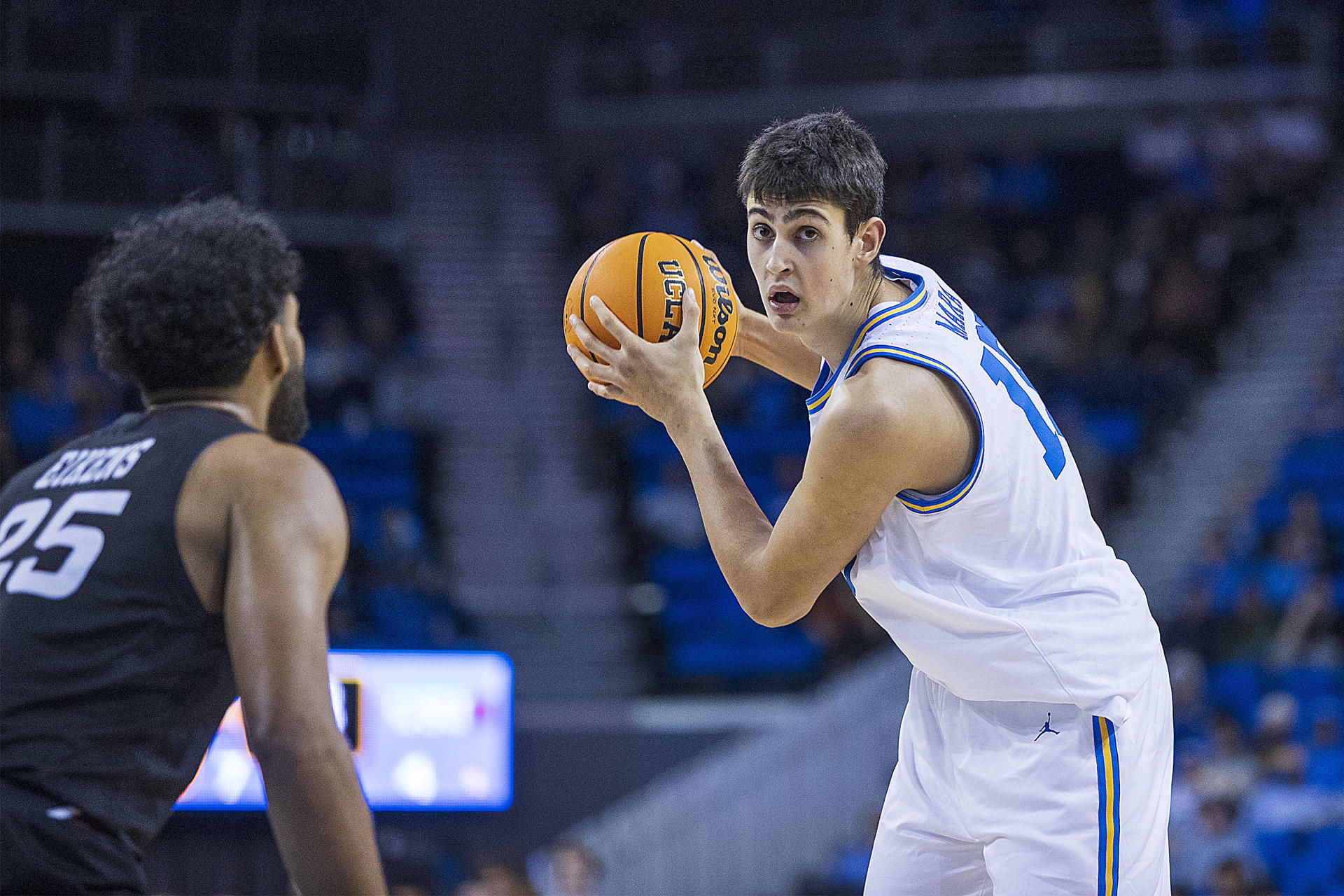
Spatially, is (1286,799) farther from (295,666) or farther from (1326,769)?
(295,666)

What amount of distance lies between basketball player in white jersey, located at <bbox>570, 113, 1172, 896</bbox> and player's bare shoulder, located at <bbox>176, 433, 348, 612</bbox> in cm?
94

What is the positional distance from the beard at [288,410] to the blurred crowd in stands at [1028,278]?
343 inches

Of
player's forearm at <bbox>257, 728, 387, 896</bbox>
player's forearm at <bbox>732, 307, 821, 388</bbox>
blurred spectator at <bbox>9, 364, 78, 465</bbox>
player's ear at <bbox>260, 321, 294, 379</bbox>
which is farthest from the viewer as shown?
blurred spectator at <bbox>9, 364, 78, 465</bbox>

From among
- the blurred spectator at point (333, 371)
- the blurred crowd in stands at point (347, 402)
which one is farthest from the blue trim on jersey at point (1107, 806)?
the blurred spectator at point (333, 371)

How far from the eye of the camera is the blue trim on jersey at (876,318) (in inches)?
114

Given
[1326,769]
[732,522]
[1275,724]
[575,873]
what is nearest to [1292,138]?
[1275,724]

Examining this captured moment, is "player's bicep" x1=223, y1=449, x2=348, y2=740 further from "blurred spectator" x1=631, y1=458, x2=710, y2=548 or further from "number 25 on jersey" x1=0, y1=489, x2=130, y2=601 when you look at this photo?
"blurred spectator" x1=631, y1=458, x2=710, y2=548

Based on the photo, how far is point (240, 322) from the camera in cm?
237

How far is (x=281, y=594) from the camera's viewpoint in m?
2.10

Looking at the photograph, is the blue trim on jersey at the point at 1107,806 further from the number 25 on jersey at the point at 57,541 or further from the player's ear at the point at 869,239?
the number 25 on jersey at the point at 57,541

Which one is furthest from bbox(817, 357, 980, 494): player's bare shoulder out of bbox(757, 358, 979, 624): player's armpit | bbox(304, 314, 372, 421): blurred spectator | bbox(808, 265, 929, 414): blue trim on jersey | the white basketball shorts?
bbox(304, 314, 372, 421): blurred spectator

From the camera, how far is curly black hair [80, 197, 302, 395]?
91.9 inches

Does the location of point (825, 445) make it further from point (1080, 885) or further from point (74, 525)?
point (74, 525)

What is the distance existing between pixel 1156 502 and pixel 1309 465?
1.50m
